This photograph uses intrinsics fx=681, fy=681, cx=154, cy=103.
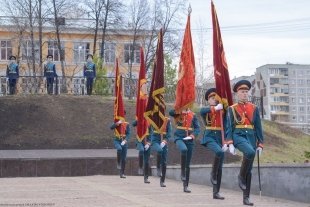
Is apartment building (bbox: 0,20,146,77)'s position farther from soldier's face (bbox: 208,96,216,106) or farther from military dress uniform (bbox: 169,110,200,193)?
soldier's face (bbox: 208,96,216,106)

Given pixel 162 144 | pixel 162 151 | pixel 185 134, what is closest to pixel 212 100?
pixel 185 134

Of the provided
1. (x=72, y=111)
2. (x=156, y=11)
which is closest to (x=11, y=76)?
(x=72, y=111)

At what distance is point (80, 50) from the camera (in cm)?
6794

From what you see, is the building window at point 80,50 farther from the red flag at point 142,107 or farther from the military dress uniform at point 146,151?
the red flag at point 142,107

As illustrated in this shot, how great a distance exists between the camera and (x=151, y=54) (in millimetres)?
52969

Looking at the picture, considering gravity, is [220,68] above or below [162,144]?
above

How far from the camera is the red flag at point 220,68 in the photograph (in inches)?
498

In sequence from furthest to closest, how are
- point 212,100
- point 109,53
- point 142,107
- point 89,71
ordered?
point 109,53 → point 89,71 → point 142,107 → point 212,100

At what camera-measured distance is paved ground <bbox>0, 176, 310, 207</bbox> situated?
11.8 meters

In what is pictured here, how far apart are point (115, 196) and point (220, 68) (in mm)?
3178

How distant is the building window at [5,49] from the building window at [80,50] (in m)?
6.32

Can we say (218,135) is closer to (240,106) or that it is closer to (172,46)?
(240,106)

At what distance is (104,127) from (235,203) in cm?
1805

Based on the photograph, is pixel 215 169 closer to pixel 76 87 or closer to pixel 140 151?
pixel 140 151
